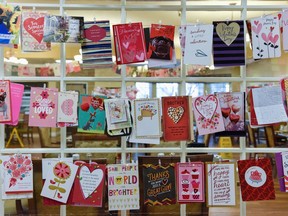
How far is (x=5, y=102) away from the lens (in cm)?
167

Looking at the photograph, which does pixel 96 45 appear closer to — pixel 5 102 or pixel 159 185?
pixel 5 102

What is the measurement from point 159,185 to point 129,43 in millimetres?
761

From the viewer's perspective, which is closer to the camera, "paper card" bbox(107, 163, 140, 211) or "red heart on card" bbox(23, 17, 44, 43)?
"red heart on card" bbox(23, 17, 44, 43)

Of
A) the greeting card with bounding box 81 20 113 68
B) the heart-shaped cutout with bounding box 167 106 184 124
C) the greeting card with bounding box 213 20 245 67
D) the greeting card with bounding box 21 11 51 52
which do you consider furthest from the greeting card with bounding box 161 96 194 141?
the greeting card with bounding box 21 11 51 52

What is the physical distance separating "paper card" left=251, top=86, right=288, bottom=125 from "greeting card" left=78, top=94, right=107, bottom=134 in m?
0.80

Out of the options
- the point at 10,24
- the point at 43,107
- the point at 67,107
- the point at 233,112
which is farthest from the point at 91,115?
the point at 233,112

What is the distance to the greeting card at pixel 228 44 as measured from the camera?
170 cm

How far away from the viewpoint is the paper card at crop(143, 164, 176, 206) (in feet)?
5.79

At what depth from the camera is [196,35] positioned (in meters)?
1.67

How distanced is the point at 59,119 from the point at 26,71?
235 centimetres

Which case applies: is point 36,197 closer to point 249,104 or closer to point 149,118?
point 149,118

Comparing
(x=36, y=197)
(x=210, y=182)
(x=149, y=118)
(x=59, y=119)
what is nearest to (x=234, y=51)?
(x=149, y=118)

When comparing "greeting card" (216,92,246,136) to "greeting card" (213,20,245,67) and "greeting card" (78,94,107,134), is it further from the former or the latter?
"greeting card" (78,94,107,134)

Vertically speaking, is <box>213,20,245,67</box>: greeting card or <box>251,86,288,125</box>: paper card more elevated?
<box>213,20,245,67</box>: greeting card
